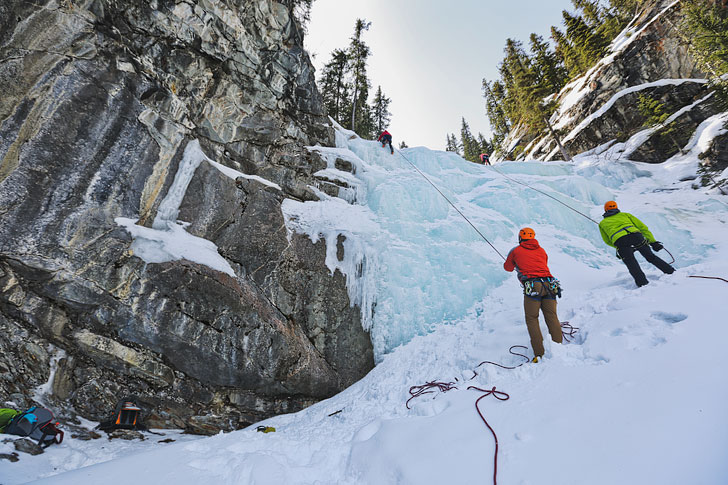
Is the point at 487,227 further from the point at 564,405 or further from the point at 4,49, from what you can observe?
the point at 4,49

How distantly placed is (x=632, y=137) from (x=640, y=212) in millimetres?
9543

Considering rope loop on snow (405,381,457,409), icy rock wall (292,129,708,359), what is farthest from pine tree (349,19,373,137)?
rope loop on snow (405,381,457,409)

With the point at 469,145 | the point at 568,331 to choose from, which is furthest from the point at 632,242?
the point at 469,145

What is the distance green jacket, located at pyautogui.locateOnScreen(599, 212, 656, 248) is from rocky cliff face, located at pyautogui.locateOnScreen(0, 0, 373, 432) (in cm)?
559

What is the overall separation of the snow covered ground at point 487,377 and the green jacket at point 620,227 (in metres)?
0.85

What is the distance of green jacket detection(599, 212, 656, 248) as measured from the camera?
500 cm

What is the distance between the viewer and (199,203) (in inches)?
251

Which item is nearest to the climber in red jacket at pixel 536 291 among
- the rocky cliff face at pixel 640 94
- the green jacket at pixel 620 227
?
the green jacket at pixel 620 227

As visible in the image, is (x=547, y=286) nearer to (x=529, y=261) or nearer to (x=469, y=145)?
(x=529, y=261)

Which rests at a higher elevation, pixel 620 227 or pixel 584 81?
pixel 584 81

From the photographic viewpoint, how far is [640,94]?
1465cm

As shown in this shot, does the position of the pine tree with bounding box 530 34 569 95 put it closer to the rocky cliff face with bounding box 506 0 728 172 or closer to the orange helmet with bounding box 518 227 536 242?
the rocky cliff face with bounding box 506 0 728 172

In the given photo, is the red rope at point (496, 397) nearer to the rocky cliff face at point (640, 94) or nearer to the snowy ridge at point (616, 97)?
the rocky cliff face at point (640, 94)

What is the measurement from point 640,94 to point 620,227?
1570 centimetres
